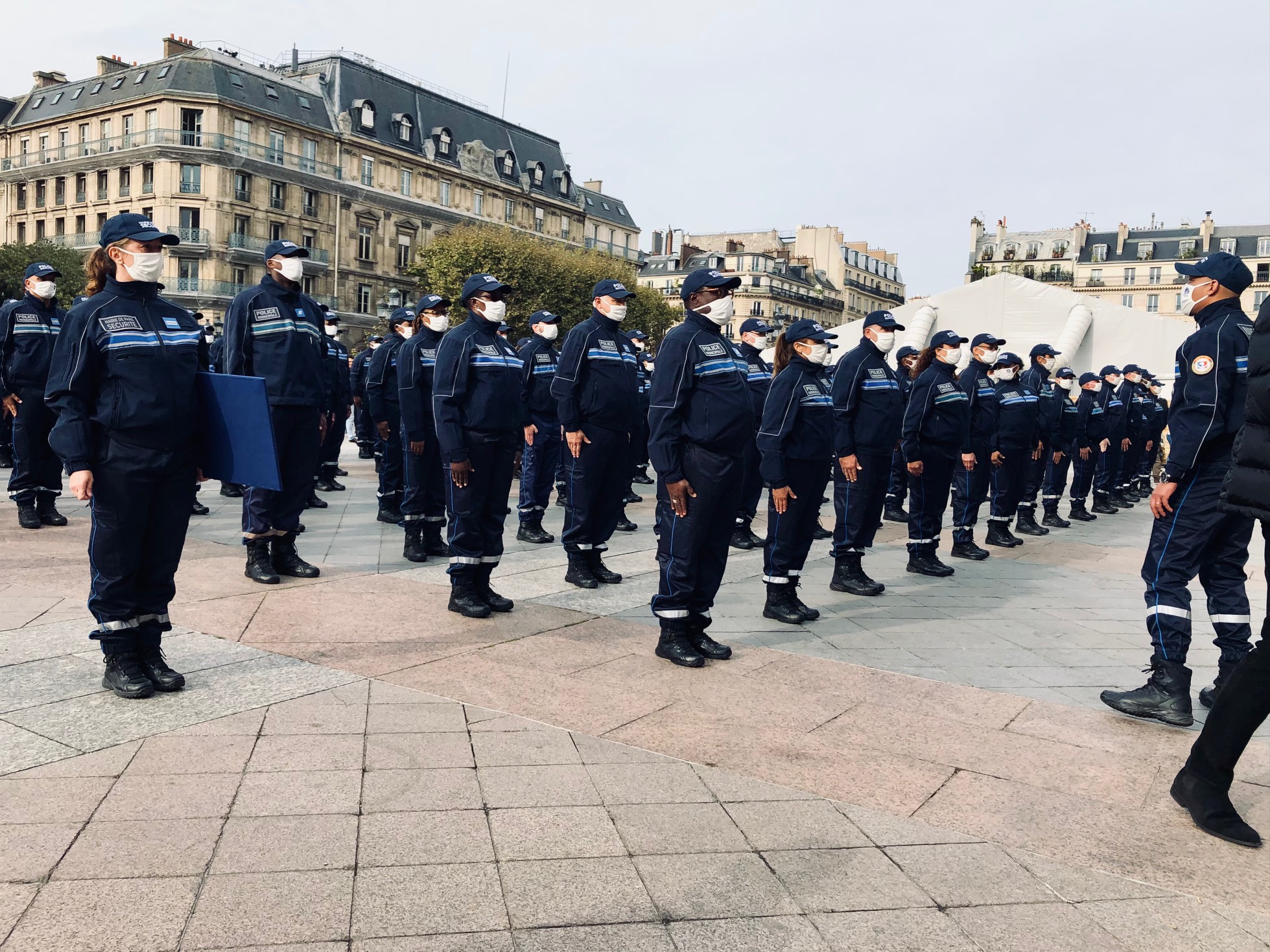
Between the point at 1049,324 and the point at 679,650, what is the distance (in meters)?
30.1

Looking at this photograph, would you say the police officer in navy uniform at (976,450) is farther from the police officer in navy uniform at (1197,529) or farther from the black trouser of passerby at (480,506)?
the black trouser of passerby at (480,506)

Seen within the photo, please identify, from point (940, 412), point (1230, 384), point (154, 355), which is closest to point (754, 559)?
point (940, 412)

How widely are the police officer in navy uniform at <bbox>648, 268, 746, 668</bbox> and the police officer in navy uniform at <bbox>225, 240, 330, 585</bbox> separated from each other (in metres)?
2.86

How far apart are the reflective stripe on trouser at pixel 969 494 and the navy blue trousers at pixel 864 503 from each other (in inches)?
104

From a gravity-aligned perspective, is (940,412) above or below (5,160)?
below

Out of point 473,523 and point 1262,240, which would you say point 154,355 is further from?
point 1262,240

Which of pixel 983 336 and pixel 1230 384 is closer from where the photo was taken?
pixel 1230 384

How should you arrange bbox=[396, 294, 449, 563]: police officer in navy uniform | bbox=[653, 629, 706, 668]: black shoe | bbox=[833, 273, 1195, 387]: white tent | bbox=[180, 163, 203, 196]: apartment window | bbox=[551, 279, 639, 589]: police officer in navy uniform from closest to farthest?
1. bbox=[653, 629, 706, 668]: black shoe
2. bbox=[551, 279, 639, 589]: police officer in navy uniform
3. bbox=[396, 294, 449, 563]: police officer in navy uniform
4. bbox=[833, 273, 1195, 387]: white tent
5. bbox=[180, 163, 203, 196]: apartment window

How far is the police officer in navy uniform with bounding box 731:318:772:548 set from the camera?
33.8ft

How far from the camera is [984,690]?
5.43 m

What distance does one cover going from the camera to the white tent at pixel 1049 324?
1225 inches

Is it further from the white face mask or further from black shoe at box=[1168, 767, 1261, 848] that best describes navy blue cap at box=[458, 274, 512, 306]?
black shoe at box=[1168, 767, 1261, 848]

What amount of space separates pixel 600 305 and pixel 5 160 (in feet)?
228

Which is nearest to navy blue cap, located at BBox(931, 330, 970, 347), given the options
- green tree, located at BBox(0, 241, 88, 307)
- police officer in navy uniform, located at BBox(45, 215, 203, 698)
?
police officer in navy uniform, located at BBox(45, 215, 203, 698)
